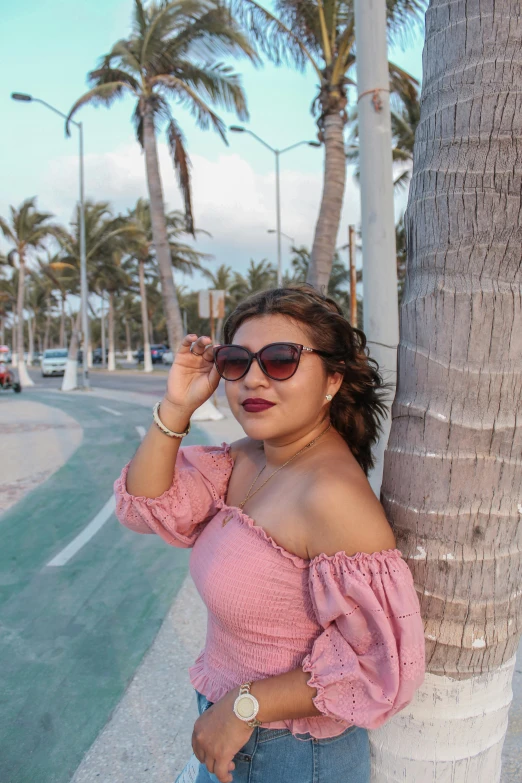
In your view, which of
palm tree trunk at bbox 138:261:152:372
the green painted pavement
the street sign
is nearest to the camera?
the green painted pavement

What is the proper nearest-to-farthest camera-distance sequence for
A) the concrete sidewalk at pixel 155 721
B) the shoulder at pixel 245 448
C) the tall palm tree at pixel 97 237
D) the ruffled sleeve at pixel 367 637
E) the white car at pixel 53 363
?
the ruffled sleeve at pixel 367 637 → the shoulder at pixel 245 448 → the concrete sidewalk at pixel 155 721 → the tall palm tree at pixel 97 237 → the white car at pixel 53 363

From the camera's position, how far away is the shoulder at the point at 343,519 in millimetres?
1201

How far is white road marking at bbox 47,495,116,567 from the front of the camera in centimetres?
458

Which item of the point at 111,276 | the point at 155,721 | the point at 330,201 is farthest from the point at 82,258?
the point at 155,721

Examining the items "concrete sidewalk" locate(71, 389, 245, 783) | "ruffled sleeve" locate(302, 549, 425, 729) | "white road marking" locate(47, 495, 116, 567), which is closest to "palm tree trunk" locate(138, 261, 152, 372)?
"white road marking" locate(47, 495, 116, 567)

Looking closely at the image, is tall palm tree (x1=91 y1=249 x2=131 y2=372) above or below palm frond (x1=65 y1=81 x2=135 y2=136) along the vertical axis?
below

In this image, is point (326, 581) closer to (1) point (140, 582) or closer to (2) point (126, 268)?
(1) point (140, 582)

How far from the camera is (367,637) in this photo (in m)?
1.17

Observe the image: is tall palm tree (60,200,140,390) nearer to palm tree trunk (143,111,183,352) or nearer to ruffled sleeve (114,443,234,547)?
palm tree trunk (143,111,183,352)

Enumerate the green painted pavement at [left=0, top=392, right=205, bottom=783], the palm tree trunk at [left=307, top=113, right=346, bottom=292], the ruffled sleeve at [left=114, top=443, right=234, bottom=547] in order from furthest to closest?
1. the palm tree trunk at [left=307, top=113, right=346, bottom=292]
2. the green painted pavement at [left=0, top=392, right=205, bottom=783]
3. the ruffled sleeve at [left=114, top=443, right=234, bottom=547]

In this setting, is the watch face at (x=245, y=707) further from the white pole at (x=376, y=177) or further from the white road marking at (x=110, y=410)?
the white road marking at (x=110, y=410)

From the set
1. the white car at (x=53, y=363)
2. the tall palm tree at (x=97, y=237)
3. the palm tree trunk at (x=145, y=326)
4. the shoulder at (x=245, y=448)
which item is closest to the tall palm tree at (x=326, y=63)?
the shoulder at (x=245, y=448)

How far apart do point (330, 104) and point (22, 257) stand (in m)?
24.1

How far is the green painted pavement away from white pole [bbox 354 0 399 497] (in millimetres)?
2225
